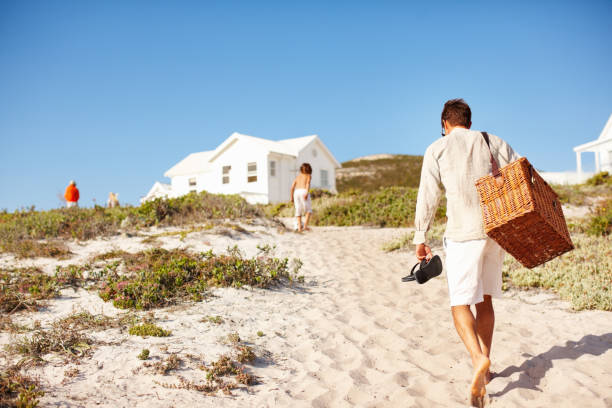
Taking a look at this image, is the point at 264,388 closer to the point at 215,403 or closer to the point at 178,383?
the point at 215,403

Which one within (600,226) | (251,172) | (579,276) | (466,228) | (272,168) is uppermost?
(272,168)

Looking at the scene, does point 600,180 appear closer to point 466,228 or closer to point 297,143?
point 297,143

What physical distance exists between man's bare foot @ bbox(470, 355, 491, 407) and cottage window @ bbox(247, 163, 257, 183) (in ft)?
85.1

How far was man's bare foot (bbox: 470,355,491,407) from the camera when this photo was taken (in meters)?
3.13

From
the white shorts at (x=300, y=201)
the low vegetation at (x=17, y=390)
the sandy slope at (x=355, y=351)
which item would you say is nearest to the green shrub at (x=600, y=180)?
the white shorts at (x=300, y=201)

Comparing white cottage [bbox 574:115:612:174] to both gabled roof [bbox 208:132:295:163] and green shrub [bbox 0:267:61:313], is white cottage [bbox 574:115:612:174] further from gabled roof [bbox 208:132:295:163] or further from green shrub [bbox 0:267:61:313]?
green shrub [bbox 0:267:61:313]

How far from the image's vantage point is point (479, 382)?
323 centimetres

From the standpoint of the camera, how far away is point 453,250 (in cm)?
339

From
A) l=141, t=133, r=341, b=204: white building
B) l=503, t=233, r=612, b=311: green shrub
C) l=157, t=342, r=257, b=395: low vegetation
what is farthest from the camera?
l=141, t=133, r=341, b=204: white building

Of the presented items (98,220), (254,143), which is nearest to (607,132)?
(254,143)

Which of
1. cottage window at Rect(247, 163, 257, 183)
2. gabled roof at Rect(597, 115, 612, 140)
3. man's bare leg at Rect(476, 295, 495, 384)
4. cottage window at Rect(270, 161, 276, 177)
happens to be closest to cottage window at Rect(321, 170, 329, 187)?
cottage window at Rect(270, 161, 276, 177)

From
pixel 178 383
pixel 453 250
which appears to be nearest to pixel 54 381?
pixel 178 383

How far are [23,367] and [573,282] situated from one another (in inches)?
277

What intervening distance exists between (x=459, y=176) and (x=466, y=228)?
41 centimetres
